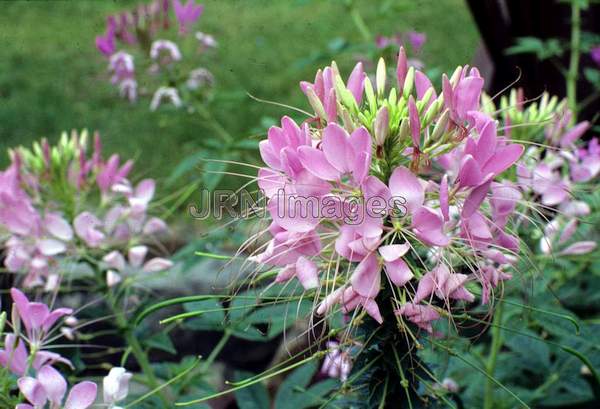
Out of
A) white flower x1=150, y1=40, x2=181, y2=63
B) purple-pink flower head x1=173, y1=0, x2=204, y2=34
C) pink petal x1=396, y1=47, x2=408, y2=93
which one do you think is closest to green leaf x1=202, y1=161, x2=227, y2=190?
white flower x1=150, y1=40, x2=181, y2=63

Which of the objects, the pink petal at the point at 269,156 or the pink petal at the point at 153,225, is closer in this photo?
the pink petal at the point at 269,156

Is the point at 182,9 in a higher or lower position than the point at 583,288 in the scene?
higher

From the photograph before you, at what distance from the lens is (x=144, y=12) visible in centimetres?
225

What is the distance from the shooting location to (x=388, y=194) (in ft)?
2.53

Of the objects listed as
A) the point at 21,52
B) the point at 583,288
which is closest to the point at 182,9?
the point at 583,288

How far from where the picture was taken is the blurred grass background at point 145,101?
13.7ft

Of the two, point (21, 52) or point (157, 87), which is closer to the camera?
point (157, 87)

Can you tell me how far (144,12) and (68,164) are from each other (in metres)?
0.95

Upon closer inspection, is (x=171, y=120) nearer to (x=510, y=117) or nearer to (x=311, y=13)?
(x=510, y=117)

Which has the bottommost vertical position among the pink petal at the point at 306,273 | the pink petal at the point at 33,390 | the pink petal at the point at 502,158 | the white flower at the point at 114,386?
the white flower at the point at 114,386

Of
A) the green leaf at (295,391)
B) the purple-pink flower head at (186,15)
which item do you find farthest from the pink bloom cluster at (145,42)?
the green leaf at (295,391)

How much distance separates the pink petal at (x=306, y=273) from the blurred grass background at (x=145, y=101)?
2.96m

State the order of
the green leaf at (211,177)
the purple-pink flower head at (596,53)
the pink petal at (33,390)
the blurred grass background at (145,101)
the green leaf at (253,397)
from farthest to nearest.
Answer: the blurred grass background at (145,101) < the purple-pink flower head at (596,53) < the green leaf at (211,177) < the green leaf at (253,397) < the pink petal at (33,390)

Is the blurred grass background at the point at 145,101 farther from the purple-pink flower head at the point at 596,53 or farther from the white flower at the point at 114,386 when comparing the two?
the white flower at the point at 114,386
